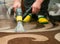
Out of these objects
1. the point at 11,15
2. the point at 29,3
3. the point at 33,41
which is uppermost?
the point at 29,3

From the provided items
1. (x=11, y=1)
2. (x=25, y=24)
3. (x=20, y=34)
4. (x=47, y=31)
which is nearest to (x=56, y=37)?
(x=47, y=31)

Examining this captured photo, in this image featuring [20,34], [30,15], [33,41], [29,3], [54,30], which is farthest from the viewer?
[29,3]

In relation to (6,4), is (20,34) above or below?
below

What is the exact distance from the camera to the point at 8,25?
1479mm

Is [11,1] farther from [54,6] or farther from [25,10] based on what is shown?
[54,6]

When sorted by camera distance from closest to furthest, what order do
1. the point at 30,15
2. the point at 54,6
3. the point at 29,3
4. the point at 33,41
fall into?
the point at 33,41 → the point at 30,15 → the point at 29,3 → the point at 54,6

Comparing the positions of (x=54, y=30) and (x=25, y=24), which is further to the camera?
(x=25, y=24)

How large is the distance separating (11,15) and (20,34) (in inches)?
22.0

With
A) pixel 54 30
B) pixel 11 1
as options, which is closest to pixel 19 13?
pixel 54 30

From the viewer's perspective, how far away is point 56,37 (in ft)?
4.01

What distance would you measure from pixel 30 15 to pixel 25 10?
6.2 inches

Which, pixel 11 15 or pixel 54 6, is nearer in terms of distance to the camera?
pixel 11 15

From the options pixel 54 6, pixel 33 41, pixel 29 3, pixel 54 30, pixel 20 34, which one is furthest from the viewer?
pixel 54 6

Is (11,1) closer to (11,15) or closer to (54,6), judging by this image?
(11,15)
